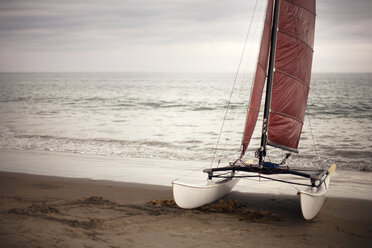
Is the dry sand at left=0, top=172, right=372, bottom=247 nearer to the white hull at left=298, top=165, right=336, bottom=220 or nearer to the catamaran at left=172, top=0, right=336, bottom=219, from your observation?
the white hull at left=298, top=165, right=336, bottom=220

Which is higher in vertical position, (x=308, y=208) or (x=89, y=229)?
(x=308, y=208)

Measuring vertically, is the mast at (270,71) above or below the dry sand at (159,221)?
above

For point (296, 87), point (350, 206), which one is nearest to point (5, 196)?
point (296, 87)

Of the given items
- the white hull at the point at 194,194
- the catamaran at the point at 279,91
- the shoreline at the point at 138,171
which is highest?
the catamaran at the point at 279,91

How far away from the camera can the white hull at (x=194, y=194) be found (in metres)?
6.80

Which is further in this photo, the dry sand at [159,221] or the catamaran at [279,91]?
the catamaran at [279,91]

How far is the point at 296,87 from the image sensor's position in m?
8.05

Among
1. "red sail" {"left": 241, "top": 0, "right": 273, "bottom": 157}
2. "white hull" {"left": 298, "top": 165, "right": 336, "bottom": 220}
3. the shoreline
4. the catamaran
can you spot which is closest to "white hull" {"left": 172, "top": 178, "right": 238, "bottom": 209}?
the catamaran

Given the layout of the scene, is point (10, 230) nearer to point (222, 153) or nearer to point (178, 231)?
point (178, 231)

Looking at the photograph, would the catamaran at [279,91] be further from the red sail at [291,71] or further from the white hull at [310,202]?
the white hull at [310,202]

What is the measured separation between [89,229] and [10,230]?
1195 millimetres

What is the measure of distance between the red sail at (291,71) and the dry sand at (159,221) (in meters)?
1.61

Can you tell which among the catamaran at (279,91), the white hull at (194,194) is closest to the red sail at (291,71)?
the catamaran at (279,91)

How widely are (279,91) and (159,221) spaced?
152 inches
